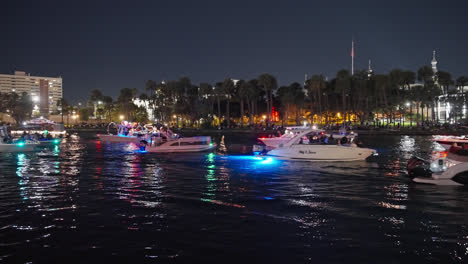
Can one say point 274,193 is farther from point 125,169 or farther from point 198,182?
point 125,169

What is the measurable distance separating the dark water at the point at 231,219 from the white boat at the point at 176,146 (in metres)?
15.0

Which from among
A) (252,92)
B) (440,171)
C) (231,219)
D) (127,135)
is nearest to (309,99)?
(252,92)

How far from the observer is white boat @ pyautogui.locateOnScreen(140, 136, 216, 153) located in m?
36.2

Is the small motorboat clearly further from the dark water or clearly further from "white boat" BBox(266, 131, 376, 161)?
"white boat" BBox(266, 131, 376, 161)

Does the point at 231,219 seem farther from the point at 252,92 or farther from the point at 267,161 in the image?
the point at 252,92

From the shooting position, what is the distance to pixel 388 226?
1081 cm

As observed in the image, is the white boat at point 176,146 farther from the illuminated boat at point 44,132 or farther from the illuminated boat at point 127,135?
the illuminated boat at point 127,135

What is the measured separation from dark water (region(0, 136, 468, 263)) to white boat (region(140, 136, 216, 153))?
1504cm

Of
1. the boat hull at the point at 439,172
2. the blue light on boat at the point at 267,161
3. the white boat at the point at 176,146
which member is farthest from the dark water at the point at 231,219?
the white boat at the point at 176,146

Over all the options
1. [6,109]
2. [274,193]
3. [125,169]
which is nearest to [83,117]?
[6,109]

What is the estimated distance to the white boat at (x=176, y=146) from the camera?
3616cm

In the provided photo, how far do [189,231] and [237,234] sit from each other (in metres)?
1.33

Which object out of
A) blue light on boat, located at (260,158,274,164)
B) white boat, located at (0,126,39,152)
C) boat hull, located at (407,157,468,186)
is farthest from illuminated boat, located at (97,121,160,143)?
boat hull, located at (407,157,468,186)

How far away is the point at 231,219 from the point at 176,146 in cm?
2533
